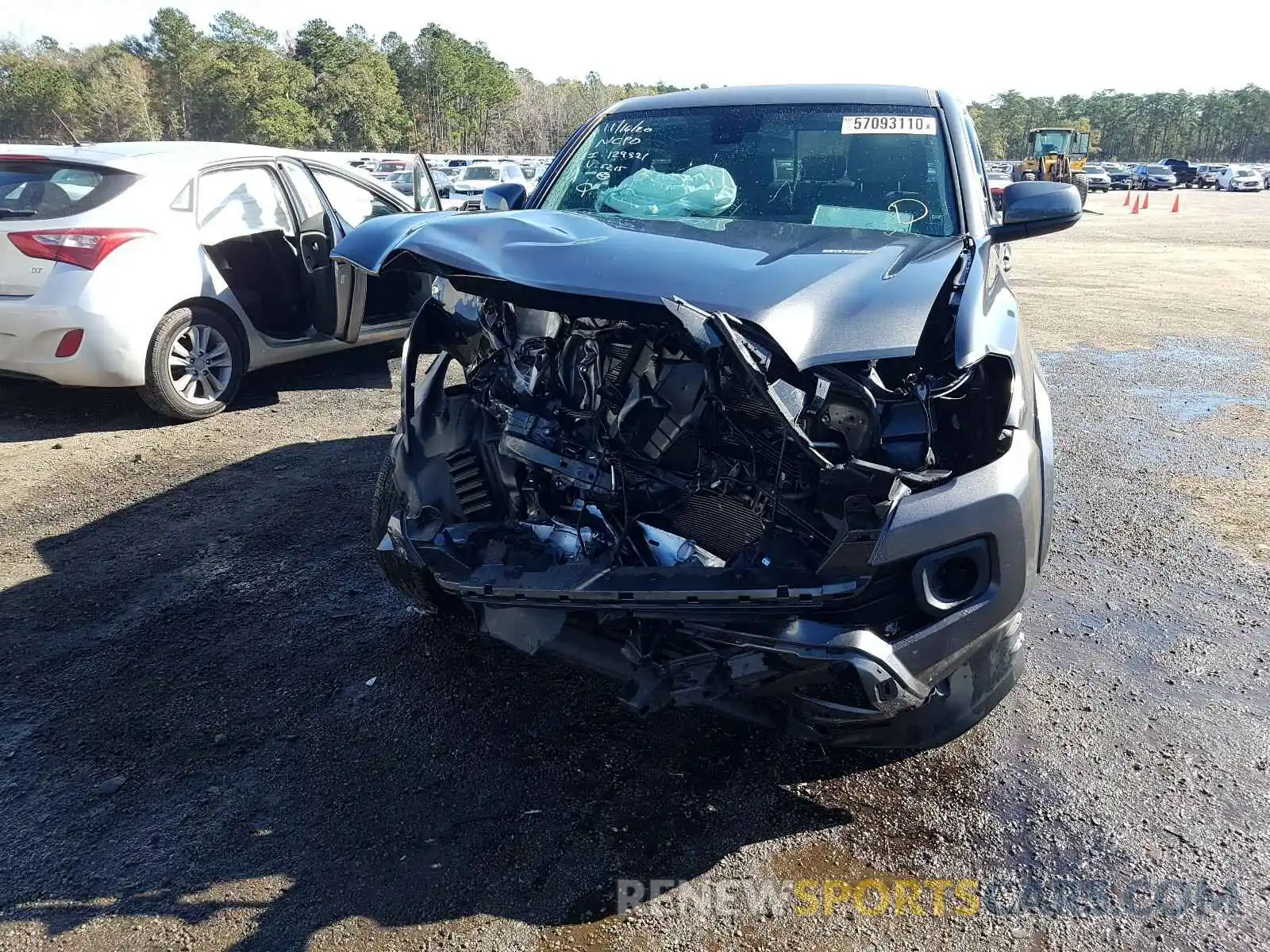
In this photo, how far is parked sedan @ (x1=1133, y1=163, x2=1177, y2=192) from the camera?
5362cm

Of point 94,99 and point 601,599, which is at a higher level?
point 94,99

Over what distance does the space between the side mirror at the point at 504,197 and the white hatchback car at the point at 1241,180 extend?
59.6m

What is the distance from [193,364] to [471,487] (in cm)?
393

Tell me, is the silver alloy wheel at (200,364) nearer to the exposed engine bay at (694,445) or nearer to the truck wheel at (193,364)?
the truck wheel at (193,364)

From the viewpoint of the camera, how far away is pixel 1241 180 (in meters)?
51.4

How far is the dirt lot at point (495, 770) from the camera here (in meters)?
2.24

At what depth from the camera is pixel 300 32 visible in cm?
7325

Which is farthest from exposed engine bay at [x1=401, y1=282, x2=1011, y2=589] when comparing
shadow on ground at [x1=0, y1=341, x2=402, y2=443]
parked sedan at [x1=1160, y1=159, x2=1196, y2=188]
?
parked sedan at [x1=1160, y1=159, x2=1196, y2=188]

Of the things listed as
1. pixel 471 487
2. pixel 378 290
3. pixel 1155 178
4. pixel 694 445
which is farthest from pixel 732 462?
pixel 1155 178

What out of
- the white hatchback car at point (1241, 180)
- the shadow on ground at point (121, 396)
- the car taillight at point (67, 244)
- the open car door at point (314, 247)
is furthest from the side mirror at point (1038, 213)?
the white hatchback car at point (1241, 180)

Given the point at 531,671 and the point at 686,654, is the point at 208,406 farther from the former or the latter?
the point at 686,654

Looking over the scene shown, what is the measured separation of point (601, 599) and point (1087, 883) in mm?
1421

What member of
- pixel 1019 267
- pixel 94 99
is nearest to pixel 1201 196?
pixel 1019 267

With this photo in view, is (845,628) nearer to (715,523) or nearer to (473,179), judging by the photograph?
(715,523)
